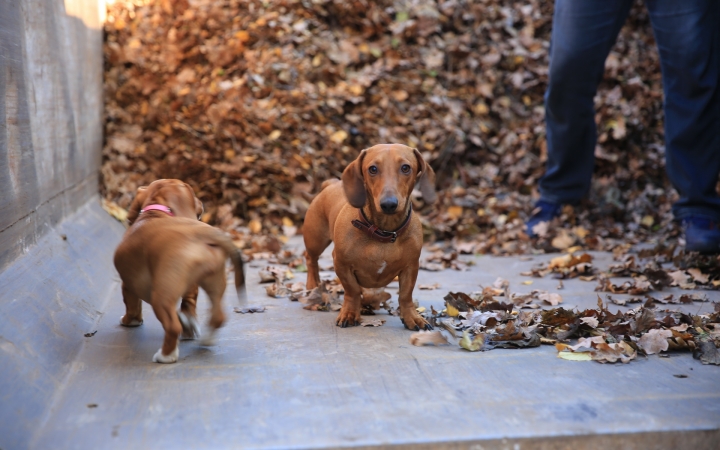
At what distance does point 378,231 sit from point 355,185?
9.0 inches

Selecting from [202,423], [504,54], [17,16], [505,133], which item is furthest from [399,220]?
[504,54]

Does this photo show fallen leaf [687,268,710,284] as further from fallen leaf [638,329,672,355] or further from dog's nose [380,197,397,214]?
dog's nose [380,197,397,214]

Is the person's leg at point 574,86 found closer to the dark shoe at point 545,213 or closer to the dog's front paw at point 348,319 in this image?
the dark shoe at point 545,213

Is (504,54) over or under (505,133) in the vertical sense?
over

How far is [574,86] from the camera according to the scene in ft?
15.3

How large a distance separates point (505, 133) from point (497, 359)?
168 inches

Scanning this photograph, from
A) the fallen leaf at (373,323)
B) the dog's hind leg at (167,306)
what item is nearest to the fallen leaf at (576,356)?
the fallen leaf at (373,323)

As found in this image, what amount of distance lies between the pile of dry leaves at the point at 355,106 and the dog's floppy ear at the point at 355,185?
243cm

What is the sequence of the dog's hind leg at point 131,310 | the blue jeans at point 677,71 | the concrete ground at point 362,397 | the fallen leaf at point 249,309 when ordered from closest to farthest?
the concrete ground at point 362,397 → the dog's hind leg at point 131,310 → the fallen leaf at point 249,309 → the blue jeans at point 677,71

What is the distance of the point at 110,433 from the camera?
181cm

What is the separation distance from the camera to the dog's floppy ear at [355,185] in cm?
289

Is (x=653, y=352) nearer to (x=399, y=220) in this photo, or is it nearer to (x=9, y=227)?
(x=399, y=220)

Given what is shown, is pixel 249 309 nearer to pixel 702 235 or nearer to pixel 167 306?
pixel 167 306

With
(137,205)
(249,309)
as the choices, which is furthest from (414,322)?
(137,205)
